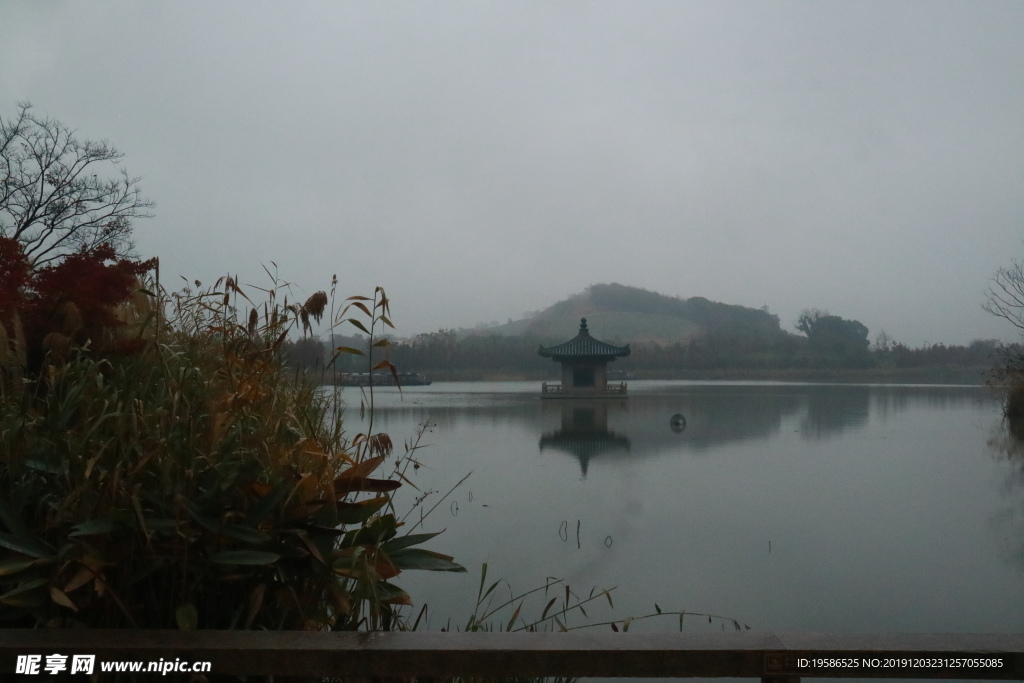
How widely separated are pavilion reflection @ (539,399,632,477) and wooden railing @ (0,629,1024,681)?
193 inches

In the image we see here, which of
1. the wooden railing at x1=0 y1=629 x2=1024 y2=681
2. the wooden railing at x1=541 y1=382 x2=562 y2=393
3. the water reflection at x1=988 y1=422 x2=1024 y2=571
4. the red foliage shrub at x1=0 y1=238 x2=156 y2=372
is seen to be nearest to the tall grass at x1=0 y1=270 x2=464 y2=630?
the wooden railing at x1=0 y1=629 x2=1024 y2=681

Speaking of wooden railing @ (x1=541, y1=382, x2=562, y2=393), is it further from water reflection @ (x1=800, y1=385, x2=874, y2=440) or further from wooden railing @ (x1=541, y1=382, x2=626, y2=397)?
water reflection @ (x1=800, y1=385, x2=874, y2=440)

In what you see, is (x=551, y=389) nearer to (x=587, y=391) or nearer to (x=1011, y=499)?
(x=587, y=391)

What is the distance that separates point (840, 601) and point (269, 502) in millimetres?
2897

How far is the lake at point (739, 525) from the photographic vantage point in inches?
130

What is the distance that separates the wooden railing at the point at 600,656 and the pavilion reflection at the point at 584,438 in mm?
4907

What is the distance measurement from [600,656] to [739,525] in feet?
12.1

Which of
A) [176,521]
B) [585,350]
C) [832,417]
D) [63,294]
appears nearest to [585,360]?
[585,350]

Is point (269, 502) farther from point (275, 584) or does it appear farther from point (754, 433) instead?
point (754, 433)

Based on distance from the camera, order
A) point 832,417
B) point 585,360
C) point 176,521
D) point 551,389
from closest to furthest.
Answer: point 176,521 → point 832,417 → point 551,389 → point 585,360

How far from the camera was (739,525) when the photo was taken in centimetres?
456

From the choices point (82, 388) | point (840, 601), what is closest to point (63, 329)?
point (82, 388)

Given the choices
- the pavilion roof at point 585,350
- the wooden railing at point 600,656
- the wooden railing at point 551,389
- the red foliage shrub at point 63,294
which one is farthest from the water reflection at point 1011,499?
the pavilion roof at point 585,350

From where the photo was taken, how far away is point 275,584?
5.58 feet
